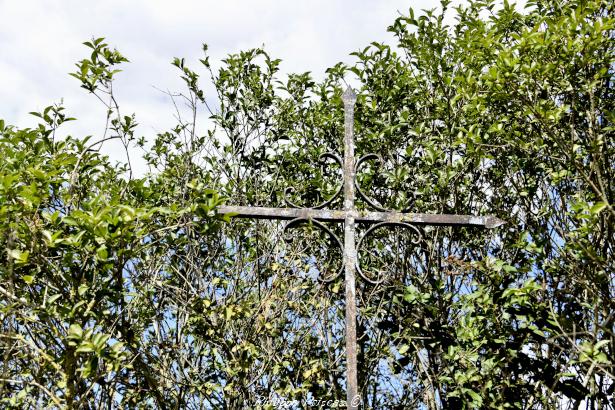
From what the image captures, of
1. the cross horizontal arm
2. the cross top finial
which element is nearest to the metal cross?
the cross horizontal arm

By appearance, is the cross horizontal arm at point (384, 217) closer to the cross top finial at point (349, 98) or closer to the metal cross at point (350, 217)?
the metal cross at point (350, 217)

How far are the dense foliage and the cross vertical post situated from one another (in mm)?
329

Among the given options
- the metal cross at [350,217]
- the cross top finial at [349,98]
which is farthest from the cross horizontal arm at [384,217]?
the cross top finial at [349,98]

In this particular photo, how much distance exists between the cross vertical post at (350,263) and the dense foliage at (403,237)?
329 mm

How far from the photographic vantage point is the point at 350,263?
3178 mm

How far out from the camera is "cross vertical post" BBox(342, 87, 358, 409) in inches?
115

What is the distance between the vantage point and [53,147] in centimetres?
371

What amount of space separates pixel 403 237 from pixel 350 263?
1.57m

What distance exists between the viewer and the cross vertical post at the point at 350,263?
2920mm

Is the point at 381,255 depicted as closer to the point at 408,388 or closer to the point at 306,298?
the point at 306,298

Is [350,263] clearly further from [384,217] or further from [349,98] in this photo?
[349,98]

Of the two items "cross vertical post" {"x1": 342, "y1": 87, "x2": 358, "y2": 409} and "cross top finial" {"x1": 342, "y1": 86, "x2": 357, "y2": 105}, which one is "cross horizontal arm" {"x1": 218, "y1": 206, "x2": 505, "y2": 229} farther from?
"cross top finial" {"x1": 342, "y1": 86, "x2": 357, "y2": 105}

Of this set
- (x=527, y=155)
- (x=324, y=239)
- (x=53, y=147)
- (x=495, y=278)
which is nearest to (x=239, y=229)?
(x=324, y=239)

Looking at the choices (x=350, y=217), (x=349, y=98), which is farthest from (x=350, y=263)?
(x=349, y=98)
